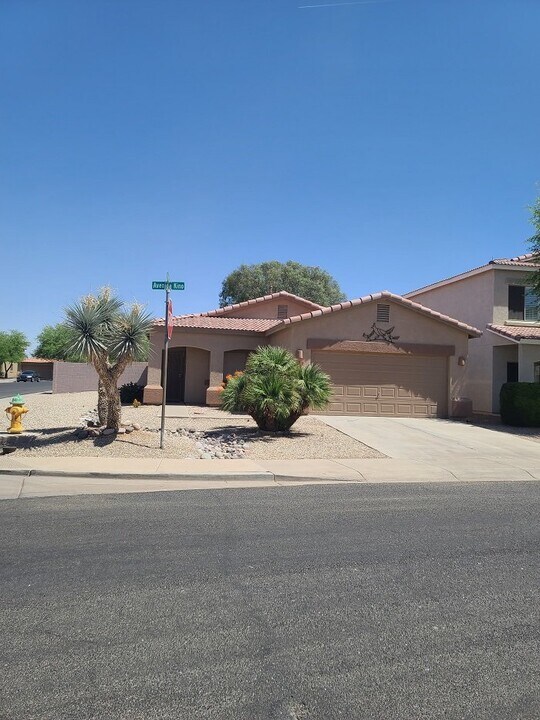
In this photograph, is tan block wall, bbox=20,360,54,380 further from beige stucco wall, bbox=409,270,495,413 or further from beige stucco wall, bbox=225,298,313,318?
beige stucco wall, bbox=409,270,495,413

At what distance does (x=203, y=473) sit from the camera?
10.5 m

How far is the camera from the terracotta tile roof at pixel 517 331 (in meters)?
22.7

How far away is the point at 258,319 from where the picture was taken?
2811 cm

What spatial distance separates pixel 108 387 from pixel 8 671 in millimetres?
10339

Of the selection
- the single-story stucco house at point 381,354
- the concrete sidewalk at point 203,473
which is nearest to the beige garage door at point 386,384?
the single-story stucco house at point 381,354

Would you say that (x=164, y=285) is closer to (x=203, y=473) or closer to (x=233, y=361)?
(x=203, y=473)

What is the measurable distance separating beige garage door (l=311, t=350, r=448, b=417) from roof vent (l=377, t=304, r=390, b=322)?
1328 mm

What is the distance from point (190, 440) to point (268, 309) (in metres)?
15.4

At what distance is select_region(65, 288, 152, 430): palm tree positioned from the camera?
43.0 ft

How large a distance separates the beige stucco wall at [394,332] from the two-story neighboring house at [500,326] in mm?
2050

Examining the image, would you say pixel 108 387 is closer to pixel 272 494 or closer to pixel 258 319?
pixel 272 494

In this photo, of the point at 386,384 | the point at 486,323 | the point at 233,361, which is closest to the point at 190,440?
the point at 386,384

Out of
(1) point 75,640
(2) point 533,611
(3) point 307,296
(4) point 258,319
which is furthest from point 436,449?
(3) point 307,296

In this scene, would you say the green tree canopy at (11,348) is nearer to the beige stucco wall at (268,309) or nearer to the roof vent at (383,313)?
the beige stucco wall at (268,309)
